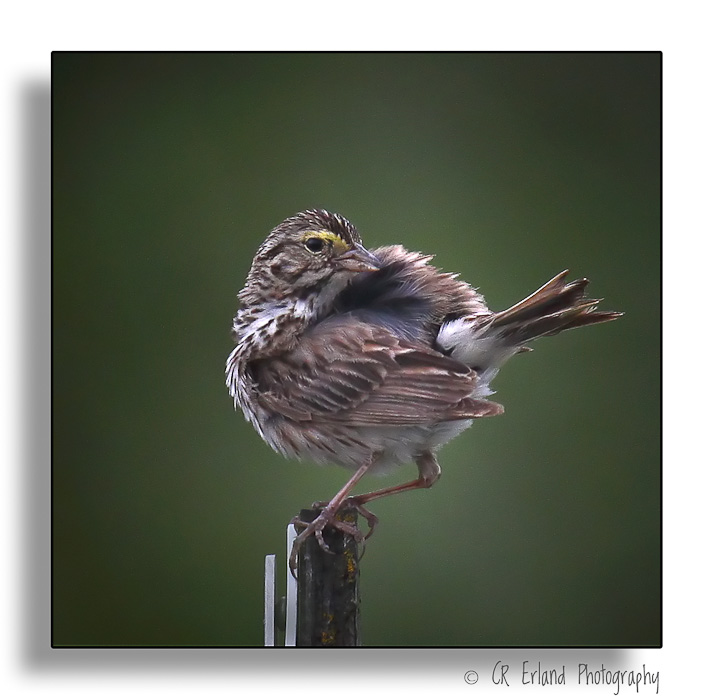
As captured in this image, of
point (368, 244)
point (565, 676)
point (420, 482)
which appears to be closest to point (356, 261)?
point (368, 244)

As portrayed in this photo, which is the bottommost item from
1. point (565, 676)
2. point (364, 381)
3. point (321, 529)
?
point (565, 676)

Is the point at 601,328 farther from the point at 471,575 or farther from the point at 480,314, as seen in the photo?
the point at 471,575

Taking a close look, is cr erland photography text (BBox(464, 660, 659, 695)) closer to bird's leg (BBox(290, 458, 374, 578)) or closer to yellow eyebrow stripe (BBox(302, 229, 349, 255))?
bird's leg (BBox(290, 458, 374, 578))

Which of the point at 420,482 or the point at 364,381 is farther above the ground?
the point at 364,381

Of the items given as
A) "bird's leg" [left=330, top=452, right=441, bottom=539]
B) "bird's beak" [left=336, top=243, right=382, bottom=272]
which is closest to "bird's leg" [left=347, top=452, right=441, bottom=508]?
"bird's leg" [left=330, top=452, right=441, bottom=539]

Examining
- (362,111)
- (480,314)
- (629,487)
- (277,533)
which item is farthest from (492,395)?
(362,111)

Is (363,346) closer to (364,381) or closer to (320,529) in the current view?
(364,381)
